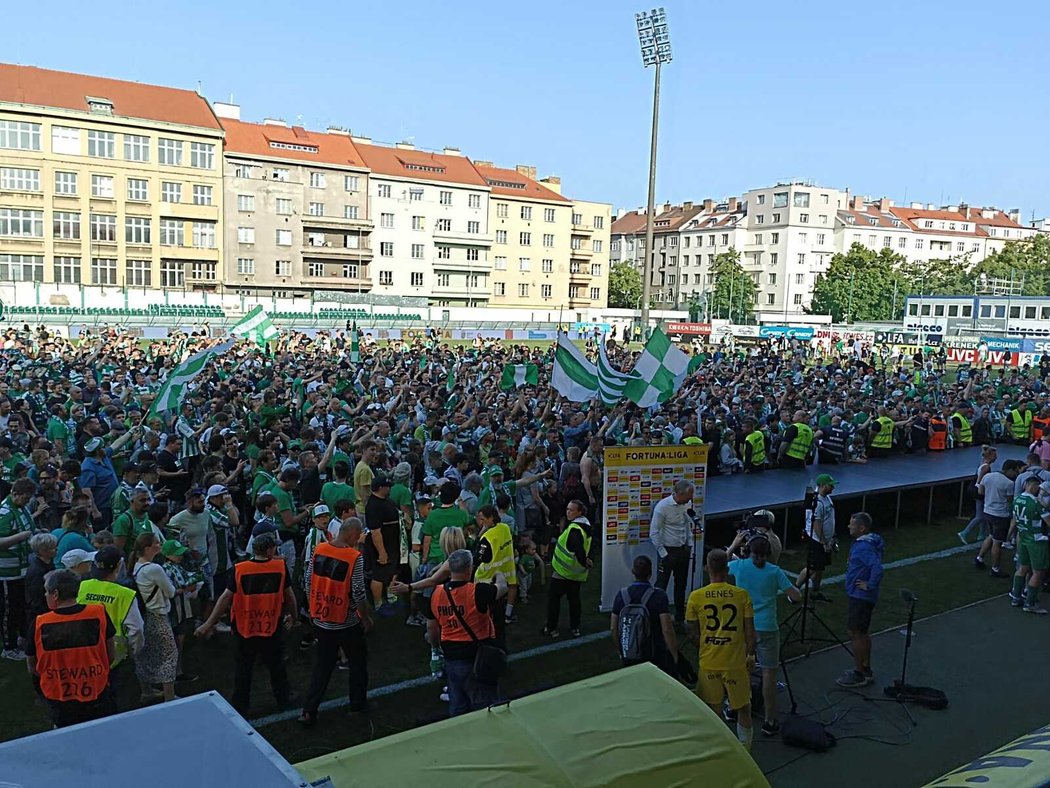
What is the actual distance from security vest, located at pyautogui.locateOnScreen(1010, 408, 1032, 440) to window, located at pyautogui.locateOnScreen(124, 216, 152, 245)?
200 ft

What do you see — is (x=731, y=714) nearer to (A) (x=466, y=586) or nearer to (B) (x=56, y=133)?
(A) (x=466, y=586)

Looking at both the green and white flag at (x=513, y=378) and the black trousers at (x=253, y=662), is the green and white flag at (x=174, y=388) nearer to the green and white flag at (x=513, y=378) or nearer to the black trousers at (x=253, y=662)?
the black trousers at (x=253, y=662)

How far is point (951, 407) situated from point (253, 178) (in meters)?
60.7

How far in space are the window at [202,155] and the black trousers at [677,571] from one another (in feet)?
210

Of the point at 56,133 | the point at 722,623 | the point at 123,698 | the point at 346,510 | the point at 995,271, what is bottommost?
the point at 123,698

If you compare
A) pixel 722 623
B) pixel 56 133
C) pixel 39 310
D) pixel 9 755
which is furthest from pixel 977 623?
pixel 56 133

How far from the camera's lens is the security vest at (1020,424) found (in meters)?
19.4

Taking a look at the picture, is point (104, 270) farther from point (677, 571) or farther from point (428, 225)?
point (677, 571)

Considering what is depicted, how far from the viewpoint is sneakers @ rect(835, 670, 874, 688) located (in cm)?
770

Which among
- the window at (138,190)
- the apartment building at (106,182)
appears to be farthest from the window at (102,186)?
the window at (138,190)

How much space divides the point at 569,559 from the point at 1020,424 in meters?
15.9

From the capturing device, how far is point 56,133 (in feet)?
192

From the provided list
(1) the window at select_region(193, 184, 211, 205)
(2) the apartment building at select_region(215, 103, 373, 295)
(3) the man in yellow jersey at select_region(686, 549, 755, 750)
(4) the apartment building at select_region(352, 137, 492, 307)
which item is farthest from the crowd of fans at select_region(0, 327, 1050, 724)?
(4) the apartment building at select_region(352, 137, 492, 307)

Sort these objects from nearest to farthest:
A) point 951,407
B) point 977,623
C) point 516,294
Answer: point 977,623, point 951,407, point 516,294
